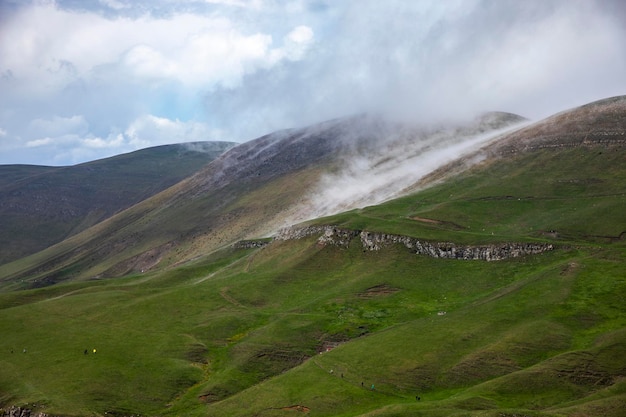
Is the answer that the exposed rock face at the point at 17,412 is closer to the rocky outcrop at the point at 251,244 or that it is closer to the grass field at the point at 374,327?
the grass field at the point at 374,327

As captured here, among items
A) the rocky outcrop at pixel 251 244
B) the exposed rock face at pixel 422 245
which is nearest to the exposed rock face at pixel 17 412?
the exposed rock face at pixel 422 245

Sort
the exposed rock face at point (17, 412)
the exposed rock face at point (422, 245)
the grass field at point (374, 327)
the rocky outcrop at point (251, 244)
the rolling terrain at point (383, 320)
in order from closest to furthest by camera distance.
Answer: the grass field at point (374, 327)
the rolling terrain at point (383, 320)
the exposed rock face at point (17, 412)
the exposed rock face at point (422, 245)
the rocky outcrop at point (251, 244)

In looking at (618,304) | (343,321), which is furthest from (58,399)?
(618,304)

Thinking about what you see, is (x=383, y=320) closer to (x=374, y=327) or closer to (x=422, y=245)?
(x=374, y=327)

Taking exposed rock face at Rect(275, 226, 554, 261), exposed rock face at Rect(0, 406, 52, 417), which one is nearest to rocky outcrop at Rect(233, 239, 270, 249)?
exposed rock face at Rect(275, 226, 554, 261)

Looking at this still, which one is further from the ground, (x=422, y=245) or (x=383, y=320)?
(x=422, y=245)

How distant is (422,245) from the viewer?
138 m

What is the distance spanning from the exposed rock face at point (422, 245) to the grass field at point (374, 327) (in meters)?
2.33

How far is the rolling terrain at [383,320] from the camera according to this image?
8344 cm

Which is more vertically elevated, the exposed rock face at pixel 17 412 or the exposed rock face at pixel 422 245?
the exposed rock face at pixel 422 245

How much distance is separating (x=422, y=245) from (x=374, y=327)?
3334cm

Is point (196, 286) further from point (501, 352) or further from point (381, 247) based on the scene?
point (501, 352)

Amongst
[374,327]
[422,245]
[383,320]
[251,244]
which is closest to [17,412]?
[374,327]

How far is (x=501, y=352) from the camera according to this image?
288 feet
